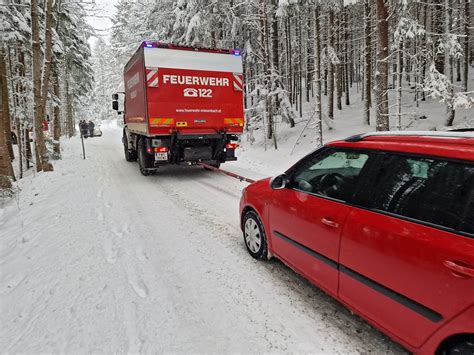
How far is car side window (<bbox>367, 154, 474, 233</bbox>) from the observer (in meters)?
2.09

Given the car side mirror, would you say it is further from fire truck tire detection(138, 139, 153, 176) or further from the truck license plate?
fire truck tire detection(138, 139, 153, 176)

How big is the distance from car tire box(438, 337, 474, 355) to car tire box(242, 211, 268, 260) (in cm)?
240

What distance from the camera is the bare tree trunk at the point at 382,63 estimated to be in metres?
10.2

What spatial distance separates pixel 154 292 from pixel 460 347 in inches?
114

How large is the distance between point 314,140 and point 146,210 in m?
10.9

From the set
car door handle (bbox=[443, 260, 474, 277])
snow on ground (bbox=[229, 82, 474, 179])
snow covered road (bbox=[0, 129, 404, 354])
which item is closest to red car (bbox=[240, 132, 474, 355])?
car door handle (bbox=[443, 260, 474, 277])

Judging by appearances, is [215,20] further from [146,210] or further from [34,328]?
[34,328]

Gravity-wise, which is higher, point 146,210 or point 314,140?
point 314,140

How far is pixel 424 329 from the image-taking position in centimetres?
217

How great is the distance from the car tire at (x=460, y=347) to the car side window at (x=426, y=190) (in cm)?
66

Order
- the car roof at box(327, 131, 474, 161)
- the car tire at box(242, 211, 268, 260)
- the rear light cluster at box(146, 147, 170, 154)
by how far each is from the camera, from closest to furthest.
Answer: the car roof at box(327, 131, 474, 161)
the car tire at box(242, 211, 268, 260)
the rear light cluster at box(146, 147, 170, 154)

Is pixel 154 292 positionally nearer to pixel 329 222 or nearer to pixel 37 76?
pixel 329 222

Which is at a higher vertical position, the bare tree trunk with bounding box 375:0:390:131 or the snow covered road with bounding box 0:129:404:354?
the bare tree trunk with bounding box 375:0:390:131

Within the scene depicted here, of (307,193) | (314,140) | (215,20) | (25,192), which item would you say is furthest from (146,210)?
(215,20)
